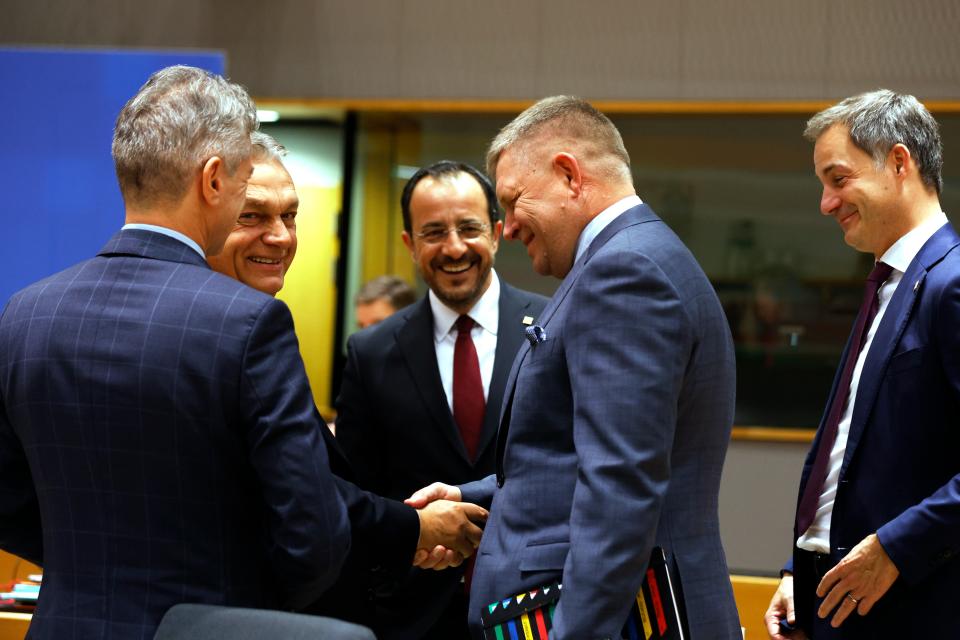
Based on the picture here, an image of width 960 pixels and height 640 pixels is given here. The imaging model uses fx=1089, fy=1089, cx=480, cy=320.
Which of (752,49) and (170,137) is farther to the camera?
(752,49)

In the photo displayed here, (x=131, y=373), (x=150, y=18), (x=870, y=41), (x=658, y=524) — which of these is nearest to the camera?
(x=131, y=373)

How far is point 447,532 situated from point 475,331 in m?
0.73

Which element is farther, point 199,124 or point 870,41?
point 870,41

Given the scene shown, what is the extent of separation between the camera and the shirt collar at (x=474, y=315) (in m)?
2.98

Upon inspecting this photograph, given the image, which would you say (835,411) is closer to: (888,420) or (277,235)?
(888,420)

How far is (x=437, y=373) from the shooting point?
288 cm

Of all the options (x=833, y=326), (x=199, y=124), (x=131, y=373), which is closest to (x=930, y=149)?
(x=199, y=124)

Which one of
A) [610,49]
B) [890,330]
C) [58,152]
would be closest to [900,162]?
[890,330]

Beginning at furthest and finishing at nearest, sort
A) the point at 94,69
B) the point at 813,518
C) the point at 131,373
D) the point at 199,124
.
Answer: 1. the point at 94,69
2. the point at 813,518
3. the point at 199,124
4. the point at 131,373

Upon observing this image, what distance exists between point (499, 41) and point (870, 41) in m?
1.88

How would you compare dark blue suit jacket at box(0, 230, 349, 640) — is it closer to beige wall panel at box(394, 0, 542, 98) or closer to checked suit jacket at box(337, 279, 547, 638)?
checked suit jacket at box(337, 279, 547, 638)

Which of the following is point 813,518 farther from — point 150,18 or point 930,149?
point 150,18

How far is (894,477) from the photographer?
2.11 m

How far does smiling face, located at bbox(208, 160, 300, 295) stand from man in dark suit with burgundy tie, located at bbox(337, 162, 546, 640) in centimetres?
52
